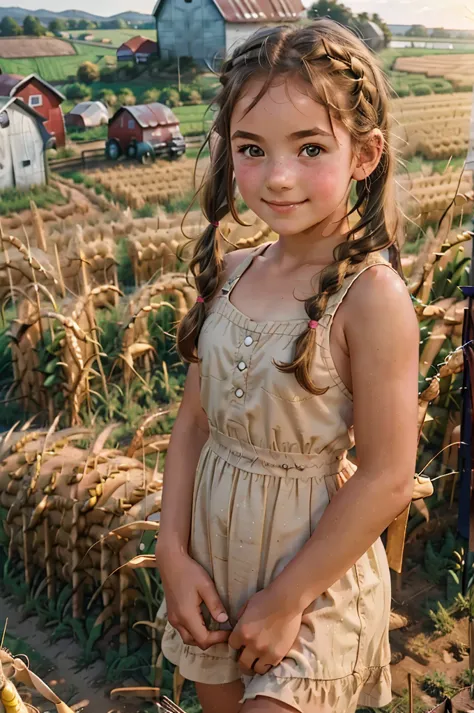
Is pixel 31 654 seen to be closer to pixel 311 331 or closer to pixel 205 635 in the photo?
pixel 205 635

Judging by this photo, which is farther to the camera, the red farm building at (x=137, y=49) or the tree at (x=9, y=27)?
the red farm building at (x=137, y=49)

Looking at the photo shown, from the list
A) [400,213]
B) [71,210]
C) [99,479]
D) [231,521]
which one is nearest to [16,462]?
[99,479]

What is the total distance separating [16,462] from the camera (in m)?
3.06

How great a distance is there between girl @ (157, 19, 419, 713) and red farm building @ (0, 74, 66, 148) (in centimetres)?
241

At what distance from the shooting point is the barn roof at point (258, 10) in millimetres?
3666

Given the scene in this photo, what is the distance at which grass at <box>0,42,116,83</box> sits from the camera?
3.63 m

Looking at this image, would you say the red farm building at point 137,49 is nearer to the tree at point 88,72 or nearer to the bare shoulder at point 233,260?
the tree at point 88,72

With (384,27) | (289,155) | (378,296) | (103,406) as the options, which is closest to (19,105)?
(103,406)

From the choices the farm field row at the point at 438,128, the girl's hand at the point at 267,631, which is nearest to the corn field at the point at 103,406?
the farm field row at the point at 438,128

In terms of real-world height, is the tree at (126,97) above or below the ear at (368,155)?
below

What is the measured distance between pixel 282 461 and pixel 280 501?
63 millimetres

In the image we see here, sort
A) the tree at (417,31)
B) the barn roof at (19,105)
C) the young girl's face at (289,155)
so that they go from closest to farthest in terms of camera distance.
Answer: the young girl's face at (289,155) → the barn roof at (19,105) → the tree at (417,31)

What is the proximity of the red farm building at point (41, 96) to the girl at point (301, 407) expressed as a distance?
241 centimetres

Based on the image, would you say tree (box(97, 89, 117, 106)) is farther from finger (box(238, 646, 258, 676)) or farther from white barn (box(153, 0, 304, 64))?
finger (box(238, 646, 258, 676))
